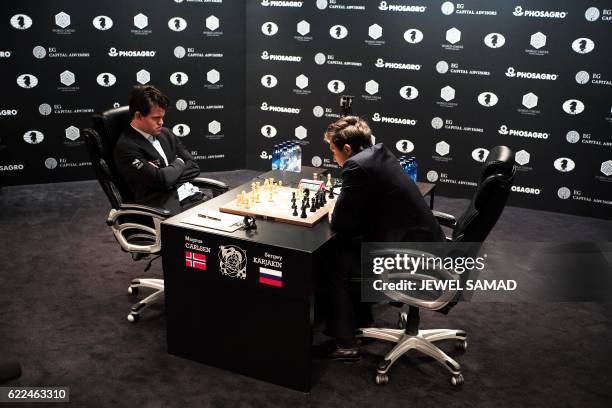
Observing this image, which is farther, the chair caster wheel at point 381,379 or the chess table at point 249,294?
the chair caster wheel at point 381,379

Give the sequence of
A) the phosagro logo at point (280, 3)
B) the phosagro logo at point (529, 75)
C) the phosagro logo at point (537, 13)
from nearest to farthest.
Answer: the phosagro logo at point (537, 13) < the phosagro logo at point (529, 75) < the phosagro logo at point (280, 3)

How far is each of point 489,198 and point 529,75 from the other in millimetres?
3296

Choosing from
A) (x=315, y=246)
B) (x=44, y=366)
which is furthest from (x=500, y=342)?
(x=44, y=366)

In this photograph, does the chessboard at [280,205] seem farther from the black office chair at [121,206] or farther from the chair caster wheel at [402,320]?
the chair caster wheel at [402,320]

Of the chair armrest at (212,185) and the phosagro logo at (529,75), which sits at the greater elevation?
the phosagro logo at (529,75)

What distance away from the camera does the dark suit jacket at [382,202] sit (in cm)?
300

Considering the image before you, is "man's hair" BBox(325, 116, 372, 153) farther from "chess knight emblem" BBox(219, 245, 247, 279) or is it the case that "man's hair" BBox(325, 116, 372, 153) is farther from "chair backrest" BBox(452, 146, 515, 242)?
"chess knight emblem" BBox(219, 245, 247, 279)

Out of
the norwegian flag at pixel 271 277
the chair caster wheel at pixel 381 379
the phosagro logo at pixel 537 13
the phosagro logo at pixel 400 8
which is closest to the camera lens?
the norwegian flag at pixel 271 277

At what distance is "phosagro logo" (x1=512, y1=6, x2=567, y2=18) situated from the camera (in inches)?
214

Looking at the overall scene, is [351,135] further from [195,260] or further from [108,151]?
[108,151]

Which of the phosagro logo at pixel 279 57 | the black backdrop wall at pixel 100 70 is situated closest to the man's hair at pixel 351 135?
the phosagro logo at pixel 279 57

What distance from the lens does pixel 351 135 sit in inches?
125

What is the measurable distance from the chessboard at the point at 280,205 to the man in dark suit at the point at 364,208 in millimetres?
162

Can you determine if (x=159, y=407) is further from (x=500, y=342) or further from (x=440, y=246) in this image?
(x=500, y=342)
